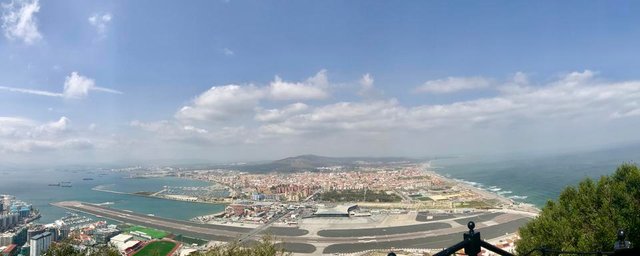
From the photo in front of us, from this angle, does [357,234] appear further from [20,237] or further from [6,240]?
[6,240]

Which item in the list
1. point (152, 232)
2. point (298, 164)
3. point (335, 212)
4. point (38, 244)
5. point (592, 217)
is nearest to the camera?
point (592, 217)

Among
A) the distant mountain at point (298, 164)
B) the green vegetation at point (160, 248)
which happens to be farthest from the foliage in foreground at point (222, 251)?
the distant mountain at point (298, 164)

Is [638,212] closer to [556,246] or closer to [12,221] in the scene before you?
[556,246]

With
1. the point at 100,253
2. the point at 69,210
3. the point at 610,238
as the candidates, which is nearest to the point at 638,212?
the point at 610,238

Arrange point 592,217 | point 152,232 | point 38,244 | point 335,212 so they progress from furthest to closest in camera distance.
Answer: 1. point 335,212
2. point 152,232
3. point 38,244
4. point 592,217

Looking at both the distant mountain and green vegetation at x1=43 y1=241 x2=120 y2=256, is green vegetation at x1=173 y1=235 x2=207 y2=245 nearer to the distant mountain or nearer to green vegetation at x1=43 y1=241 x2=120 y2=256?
green vegetation at x1=43 y1=241 x2=120 y2=256

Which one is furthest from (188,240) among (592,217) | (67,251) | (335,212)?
(592,217)

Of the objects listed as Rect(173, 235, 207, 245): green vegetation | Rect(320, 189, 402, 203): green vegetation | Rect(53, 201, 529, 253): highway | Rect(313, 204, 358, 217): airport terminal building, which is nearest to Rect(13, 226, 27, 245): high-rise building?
Rect(53, 201, 529, 253): highway
